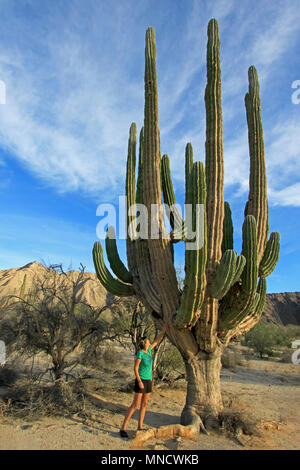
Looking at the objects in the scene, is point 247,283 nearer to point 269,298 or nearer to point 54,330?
point 54,330

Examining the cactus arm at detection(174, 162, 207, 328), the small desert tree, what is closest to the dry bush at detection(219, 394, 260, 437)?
the cactus arm at detection(174, 162, 207, 328)

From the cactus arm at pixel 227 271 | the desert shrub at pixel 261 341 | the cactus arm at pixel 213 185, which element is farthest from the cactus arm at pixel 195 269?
the desert shrub at pixel 261 341

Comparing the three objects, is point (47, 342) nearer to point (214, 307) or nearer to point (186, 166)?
point (214, 307)

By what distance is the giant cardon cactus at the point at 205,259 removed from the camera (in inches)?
214

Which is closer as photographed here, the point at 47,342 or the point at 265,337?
the point at 47,342

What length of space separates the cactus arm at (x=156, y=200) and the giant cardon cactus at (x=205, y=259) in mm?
19

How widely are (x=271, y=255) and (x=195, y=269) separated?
7.28ft

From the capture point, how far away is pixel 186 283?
540 centimetres

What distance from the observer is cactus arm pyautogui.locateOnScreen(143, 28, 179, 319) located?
6.07 m

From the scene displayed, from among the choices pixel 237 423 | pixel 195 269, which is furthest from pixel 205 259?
pixel 237 423

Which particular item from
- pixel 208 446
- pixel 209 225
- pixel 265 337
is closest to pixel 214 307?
pixel 209 225

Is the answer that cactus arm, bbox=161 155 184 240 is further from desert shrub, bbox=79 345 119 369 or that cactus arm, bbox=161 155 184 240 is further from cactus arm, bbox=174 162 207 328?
desert shrub, bbox=79 345 119 369

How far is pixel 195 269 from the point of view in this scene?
526 centimetres
